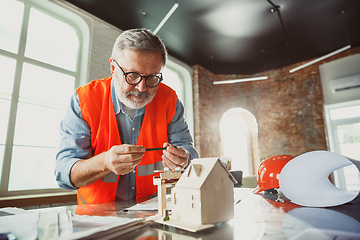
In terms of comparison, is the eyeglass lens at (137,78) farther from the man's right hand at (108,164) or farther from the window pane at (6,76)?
the window pane at (6,76)

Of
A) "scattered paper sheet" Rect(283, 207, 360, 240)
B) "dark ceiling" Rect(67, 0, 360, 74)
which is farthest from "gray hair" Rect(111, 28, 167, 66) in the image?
"dark ceiling" Rect(67, 0, 360, 74)

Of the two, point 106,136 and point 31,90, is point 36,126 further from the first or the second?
point 106,136

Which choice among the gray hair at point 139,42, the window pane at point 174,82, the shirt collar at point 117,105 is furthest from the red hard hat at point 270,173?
the window pane at point 174,82

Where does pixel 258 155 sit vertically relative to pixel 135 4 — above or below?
below

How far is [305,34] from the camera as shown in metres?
5.71

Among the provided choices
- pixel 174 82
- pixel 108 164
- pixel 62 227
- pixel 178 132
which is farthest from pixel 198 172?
pixel 174 82

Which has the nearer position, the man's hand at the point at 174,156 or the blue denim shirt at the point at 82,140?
the man's hand at the point at 174,156

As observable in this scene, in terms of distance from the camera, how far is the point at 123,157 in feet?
3.13

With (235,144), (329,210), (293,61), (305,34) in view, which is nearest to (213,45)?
(305,34)

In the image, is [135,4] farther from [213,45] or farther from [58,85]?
[213,45]

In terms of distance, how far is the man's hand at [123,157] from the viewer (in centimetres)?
93

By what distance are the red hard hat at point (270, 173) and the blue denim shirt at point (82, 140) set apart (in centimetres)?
44

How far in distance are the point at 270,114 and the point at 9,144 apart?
6997 mm

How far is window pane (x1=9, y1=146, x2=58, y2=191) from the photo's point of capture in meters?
3.31
